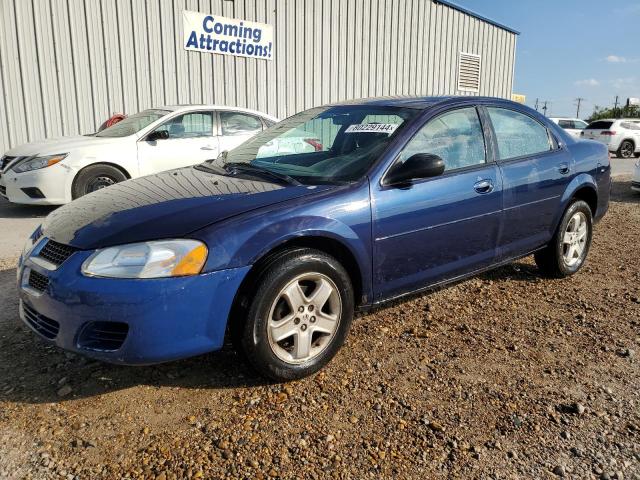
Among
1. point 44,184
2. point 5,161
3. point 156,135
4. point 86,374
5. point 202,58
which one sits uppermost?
point 202,58

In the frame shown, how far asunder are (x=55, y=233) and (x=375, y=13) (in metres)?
13.3

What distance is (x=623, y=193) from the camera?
33.0 ft

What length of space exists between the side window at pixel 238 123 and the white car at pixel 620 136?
1643 centimetres

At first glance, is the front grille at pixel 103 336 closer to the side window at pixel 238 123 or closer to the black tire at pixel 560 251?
the black tire at pixel 560 251

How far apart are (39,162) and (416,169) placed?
569 centimetres

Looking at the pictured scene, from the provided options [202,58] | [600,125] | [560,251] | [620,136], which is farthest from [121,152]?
[600,125]

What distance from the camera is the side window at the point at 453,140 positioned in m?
3.35

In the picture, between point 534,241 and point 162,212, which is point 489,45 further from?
point 162,212

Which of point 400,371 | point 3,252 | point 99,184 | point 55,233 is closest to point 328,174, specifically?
point 400,371

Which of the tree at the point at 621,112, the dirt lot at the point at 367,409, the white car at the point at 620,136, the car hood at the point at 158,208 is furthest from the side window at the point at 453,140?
the tree at the point at 621,112

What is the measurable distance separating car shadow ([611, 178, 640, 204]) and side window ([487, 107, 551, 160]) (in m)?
5.95

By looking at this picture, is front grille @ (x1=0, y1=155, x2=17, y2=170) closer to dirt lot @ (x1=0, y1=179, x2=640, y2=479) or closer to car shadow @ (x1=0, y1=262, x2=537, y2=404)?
dirt lot @ (x1=0, y1=179, x2=640, y2=479)

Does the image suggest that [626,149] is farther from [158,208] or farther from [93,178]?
[158,208]

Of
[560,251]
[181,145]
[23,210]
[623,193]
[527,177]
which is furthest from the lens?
[623,193]
